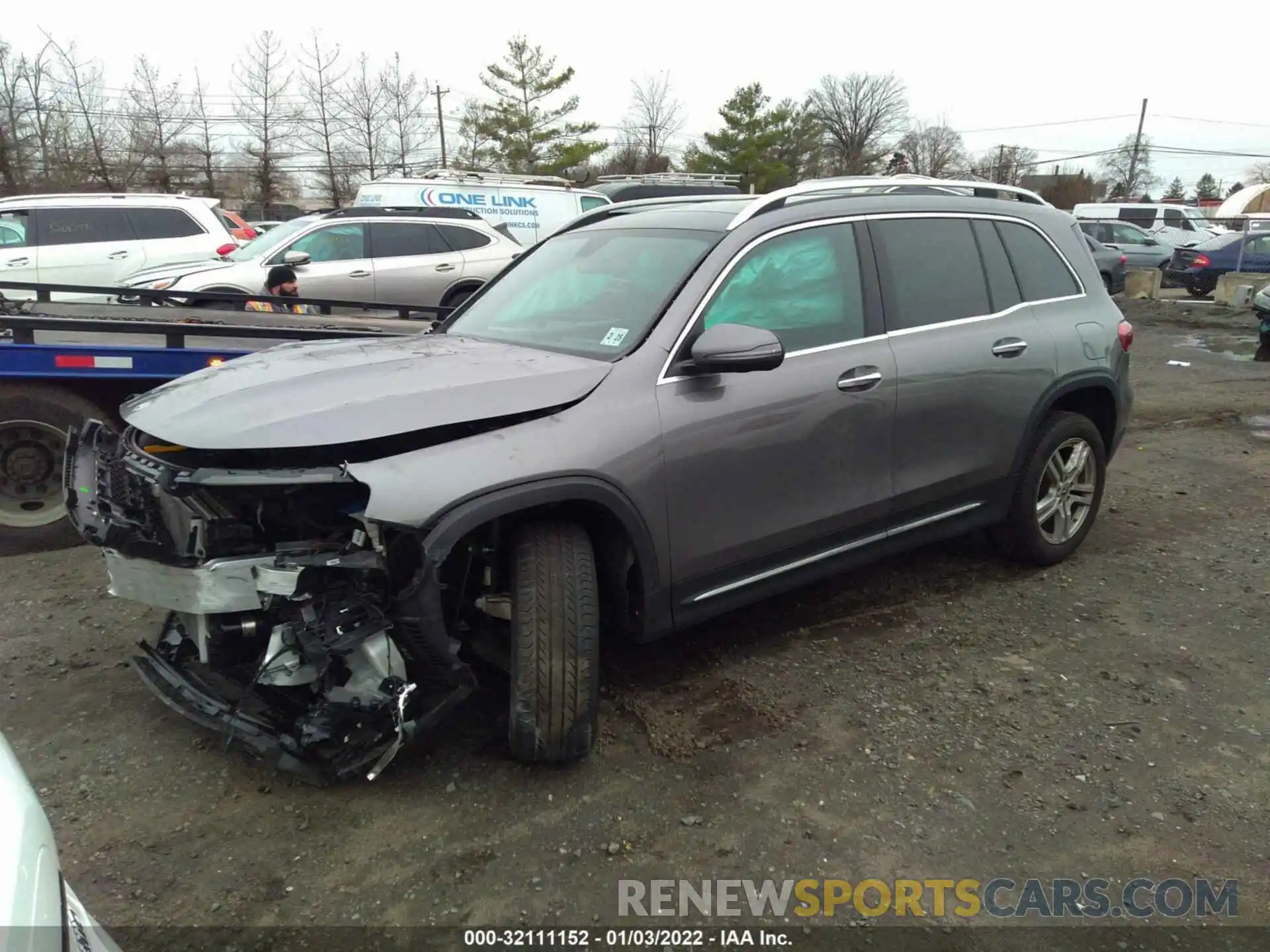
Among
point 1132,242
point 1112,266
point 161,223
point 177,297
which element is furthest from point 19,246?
point 1132,242

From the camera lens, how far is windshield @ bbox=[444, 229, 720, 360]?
333 centimetres

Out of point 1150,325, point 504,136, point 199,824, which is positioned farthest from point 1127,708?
point 504,136

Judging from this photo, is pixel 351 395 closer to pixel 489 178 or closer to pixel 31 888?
pixel 31 888

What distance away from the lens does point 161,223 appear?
11883 millimetres

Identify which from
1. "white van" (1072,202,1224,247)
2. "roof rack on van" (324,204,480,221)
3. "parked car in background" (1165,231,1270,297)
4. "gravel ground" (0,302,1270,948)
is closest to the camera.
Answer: "gravel ground" (0,302,1270,948)

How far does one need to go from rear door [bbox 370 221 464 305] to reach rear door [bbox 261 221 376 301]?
12cm

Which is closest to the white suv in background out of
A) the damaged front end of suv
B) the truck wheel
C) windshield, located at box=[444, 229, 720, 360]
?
the truck wheel

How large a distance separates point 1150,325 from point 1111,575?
13.1 metres

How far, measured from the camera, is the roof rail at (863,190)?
3.62 meters

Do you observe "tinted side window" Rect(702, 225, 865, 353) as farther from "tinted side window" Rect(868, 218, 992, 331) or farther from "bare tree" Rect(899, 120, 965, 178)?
"bare tree" Rect(899, 120, 965, 178)

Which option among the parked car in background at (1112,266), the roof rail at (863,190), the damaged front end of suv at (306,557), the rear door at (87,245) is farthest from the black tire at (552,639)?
the parked car in background at (1112,266)

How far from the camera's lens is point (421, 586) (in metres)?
2.60

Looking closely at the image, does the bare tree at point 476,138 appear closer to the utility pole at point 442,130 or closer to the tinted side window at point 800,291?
the utility pole at point 442,130

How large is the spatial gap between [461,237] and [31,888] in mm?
10768
